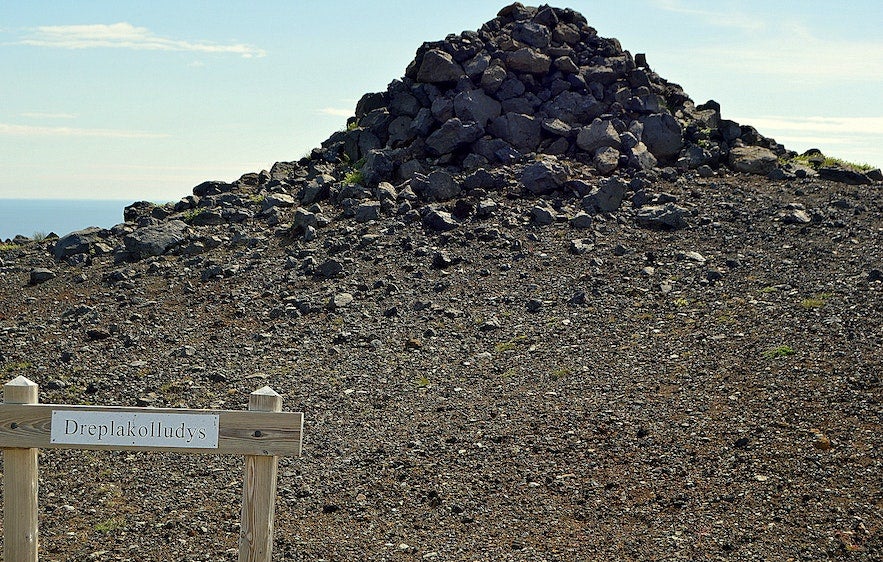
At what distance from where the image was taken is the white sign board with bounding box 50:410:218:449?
6.73 meters

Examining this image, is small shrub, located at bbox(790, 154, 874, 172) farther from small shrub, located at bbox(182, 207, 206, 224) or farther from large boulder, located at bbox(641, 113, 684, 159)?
small shrub, located at bbox(182, 207, 206, 224)

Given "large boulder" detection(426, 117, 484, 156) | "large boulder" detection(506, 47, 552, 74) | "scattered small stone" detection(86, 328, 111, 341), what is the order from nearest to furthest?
"scattered small stone" detection(86, 328, 111, 341) → "large boulder" detection(426, 117, 484, 156) → "large boulder" detection(506, 47, 552, 74)

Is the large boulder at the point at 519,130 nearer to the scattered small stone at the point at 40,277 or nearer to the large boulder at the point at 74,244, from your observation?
the large boulder at the point at 74,244

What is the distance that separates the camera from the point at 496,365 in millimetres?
13672

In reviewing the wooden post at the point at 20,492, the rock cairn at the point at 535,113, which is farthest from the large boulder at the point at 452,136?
the wooden post at the point at 20,492

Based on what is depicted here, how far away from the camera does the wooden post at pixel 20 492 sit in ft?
22.6

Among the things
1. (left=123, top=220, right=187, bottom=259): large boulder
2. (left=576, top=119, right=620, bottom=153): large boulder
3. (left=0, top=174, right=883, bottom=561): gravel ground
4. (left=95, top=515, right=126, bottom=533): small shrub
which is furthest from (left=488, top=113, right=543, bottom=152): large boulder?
(left=95, top=515, right=126, bottom=533): small shrub

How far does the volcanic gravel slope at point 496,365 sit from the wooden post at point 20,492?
70.9 inches

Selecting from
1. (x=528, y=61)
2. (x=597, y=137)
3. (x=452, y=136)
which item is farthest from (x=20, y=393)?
(x=528, y=61)

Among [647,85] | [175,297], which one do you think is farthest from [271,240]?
[647,85]

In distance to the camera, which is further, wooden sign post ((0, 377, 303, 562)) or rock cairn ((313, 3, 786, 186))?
rock cairn ((313, 3, 786, 186))

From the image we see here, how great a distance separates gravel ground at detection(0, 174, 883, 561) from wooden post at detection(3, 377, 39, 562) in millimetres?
1775

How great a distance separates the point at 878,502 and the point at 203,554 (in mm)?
6618

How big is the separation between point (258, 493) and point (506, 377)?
22.2 ft
